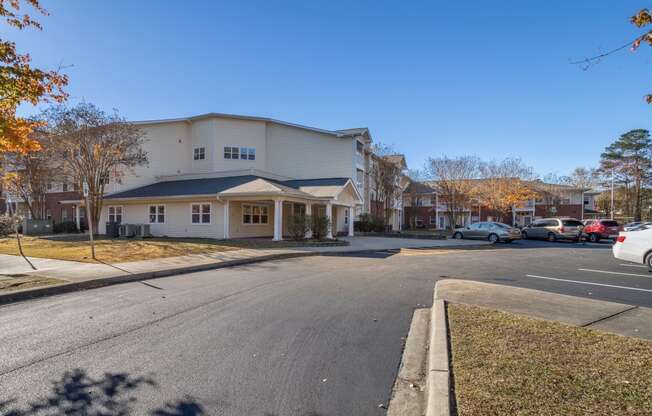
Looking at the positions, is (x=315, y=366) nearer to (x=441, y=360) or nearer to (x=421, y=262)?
(x=441, y=360)

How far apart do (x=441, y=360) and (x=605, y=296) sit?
6.00m

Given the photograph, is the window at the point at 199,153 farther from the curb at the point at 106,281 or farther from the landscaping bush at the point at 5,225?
the curb at the point at 106,281

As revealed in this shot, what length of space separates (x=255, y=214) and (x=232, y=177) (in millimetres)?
3905

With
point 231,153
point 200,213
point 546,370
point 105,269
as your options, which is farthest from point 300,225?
point 546,370

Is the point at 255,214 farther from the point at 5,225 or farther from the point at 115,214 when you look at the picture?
the point at 5,225

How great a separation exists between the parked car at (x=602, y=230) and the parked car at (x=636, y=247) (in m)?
19.1

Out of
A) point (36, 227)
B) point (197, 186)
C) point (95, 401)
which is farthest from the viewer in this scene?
point (36, 227)

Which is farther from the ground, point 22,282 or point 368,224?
point 368,224

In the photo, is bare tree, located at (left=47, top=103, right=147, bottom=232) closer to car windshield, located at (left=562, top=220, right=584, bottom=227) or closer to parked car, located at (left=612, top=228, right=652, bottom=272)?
parked car, located at (left=612, top=228, right=652, bottom=272)

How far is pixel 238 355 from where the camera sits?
4.56 meters

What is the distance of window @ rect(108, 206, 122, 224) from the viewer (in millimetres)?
28828

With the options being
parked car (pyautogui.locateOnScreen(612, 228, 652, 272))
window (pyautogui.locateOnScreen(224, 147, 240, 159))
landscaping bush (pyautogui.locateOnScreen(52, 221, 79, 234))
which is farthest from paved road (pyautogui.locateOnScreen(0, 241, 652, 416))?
landscaping bush (pyautogui.locateOnScreen(52, 221, 79, 234))

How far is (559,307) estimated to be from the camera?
6.39 m

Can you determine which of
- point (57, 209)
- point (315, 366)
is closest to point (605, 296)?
point (315, 366)
